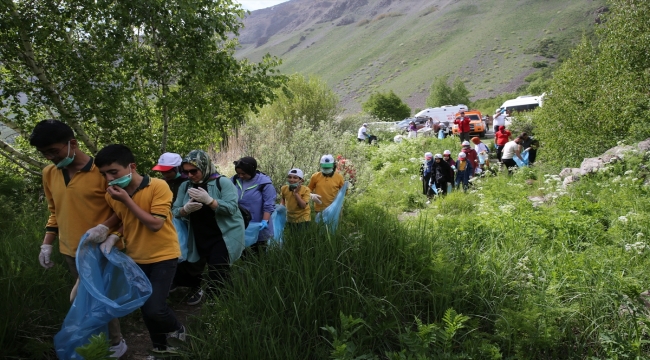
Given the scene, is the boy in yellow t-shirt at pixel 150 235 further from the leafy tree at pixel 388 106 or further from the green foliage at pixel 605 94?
the leafy tree at pixel 388 106

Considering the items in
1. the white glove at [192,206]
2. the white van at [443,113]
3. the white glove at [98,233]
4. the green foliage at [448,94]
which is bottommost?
the green foliage at [448,94]

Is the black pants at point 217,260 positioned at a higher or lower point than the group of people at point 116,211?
lower

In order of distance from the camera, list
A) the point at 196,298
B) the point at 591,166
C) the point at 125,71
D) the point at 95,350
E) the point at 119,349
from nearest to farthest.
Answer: the point at 95,350, the point at 119,349, the point at 196,298, the point at 125,71, the point at 591,166

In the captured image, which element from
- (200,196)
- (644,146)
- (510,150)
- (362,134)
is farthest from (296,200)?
(362,134)

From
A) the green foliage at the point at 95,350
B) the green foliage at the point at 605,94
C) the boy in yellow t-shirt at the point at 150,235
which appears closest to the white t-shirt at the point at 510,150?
the green foliage at the point at 605,94

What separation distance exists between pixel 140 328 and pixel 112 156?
1899mm

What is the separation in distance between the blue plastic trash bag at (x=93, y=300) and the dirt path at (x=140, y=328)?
0.47 m

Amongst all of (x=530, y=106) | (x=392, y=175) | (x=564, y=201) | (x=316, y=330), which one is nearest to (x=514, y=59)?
(x=530, y=106)

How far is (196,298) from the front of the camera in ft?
14.6

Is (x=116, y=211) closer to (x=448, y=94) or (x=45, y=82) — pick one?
(x=45, y=82)

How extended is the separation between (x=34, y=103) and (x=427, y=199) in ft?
25.9

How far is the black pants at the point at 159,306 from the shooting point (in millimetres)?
2996

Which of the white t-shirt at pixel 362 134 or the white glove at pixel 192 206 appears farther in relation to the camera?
the white t-shirt at pixel 362 134

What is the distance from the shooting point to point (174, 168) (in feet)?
14.6
